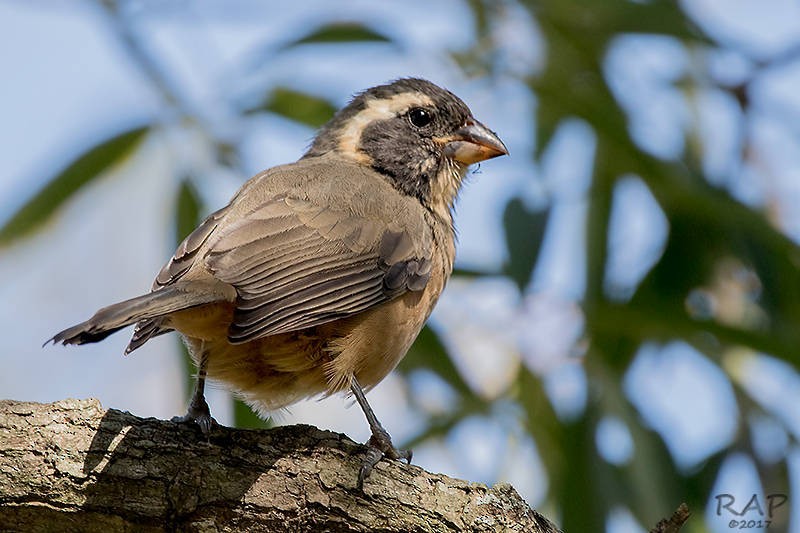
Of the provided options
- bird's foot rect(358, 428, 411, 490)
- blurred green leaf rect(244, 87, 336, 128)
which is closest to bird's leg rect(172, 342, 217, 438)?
bird's foot rect(358, 428, 411, 490)

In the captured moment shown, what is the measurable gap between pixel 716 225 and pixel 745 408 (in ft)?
2.98

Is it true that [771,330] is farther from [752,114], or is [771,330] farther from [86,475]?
[86,475]

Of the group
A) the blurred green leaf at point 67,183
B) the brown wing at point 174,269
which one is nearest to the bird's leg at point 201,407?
the brown wing at point 174,269

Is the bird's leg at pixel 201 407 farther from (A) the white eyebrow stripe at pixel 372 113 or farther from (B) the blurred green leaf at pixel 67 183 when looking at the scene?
(B) the blurred green leaf at pixel 67 183

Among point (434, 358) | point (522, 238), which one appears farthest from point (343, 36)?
point (434, 358)

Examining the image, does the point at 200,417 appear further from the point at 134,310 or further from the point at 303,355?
the point at 134,310

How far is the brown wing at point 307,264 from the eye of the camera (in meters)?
3.64

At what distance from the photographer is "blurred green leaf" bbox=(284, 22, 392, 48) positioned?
5.61 metres

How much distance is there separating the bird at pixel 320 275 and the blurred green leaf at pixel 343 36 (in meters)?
0.73

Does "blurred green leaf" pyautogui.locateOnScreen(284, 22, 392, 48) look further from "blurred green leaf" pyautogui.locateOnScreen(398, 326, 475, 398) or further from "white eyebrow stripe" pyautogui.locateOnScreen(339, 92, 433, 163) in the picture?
"blurred green leaf" pyautogui.locateOnScreen(398, 326, 475, 398)

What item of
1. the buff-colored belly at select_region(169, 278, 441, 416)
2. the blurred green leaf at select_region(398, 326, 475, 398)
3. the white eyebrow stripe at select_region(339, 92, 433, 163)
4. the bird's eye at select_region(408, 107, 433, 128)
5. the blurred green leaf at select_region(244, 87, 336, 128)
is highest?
the blurred green leaf at select_region(244, 87, 336, 128)

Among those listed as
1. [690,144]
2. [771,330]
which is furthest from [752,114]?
[771,330]

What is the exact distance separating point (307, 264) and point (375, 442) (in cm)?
66

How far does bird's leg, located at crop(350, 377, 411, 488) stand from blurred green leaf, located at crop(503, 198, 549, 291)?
1.23m
